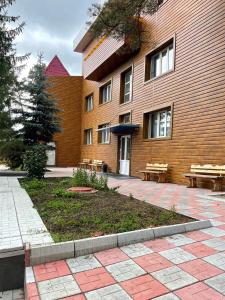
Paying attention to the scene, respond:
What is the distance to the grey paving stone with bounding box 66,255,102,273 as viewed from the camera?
2952mm

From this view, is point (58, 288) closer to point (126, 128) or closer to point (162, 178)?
point (162, 178)

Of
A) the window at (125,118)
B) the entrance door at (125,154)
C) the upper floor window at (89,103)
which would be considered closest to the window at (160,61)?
the window at (125,118)

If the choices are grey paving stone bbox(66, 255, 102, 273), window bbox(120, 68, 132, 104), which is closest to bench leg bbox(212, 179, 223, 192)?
grey paving stone bbox(66, 255, 102, 273)

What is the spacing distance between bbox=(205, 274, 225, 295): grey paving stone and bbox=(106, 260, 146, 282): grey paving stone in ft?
2.13

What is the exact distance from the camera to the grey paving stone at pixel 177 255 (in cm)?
311


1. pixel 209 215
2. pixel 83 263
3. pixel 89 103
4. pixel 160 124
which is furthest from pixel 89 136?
pixel 83 263

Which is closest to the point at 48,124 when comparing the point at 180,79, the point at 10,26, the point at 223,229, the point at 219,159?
the point at 10,26

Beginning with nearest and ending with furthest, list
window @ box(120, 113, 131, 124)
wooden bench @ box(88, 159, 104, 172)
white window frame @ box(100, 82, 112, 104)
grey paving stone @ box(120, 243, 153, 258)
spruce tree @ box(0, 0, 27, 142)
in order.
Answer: grey paving stone @ box(120, 243, 153, 258) < spruce tree @ box(0, 0, 27, 142) < window @ box(120, 113, 131, 124) < wooden bench @ box(88, 159, 104, 172) < white window frame @ box(100, 82, 112, 104)

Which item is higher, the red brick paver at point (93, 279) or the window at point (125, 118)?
the window at point (125, 118)

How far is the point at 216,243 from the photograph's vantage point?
3629 millimetres

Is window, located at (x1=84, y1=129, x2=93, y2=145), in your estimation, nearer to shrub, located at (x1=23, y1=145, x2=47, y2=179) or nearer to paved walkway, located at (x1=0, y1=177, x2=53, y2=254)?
shrub, located at (x1=23, y1=145, x2=47, y2=179)

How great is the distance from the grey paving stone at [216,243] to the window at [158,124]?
793 cm

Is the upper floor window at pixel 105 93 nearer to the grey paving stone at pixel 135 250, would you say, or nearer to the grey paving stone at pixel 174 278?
the grey paving stone at pixel 135 250

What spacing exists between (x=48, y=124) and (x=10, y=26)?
23.7 ft
